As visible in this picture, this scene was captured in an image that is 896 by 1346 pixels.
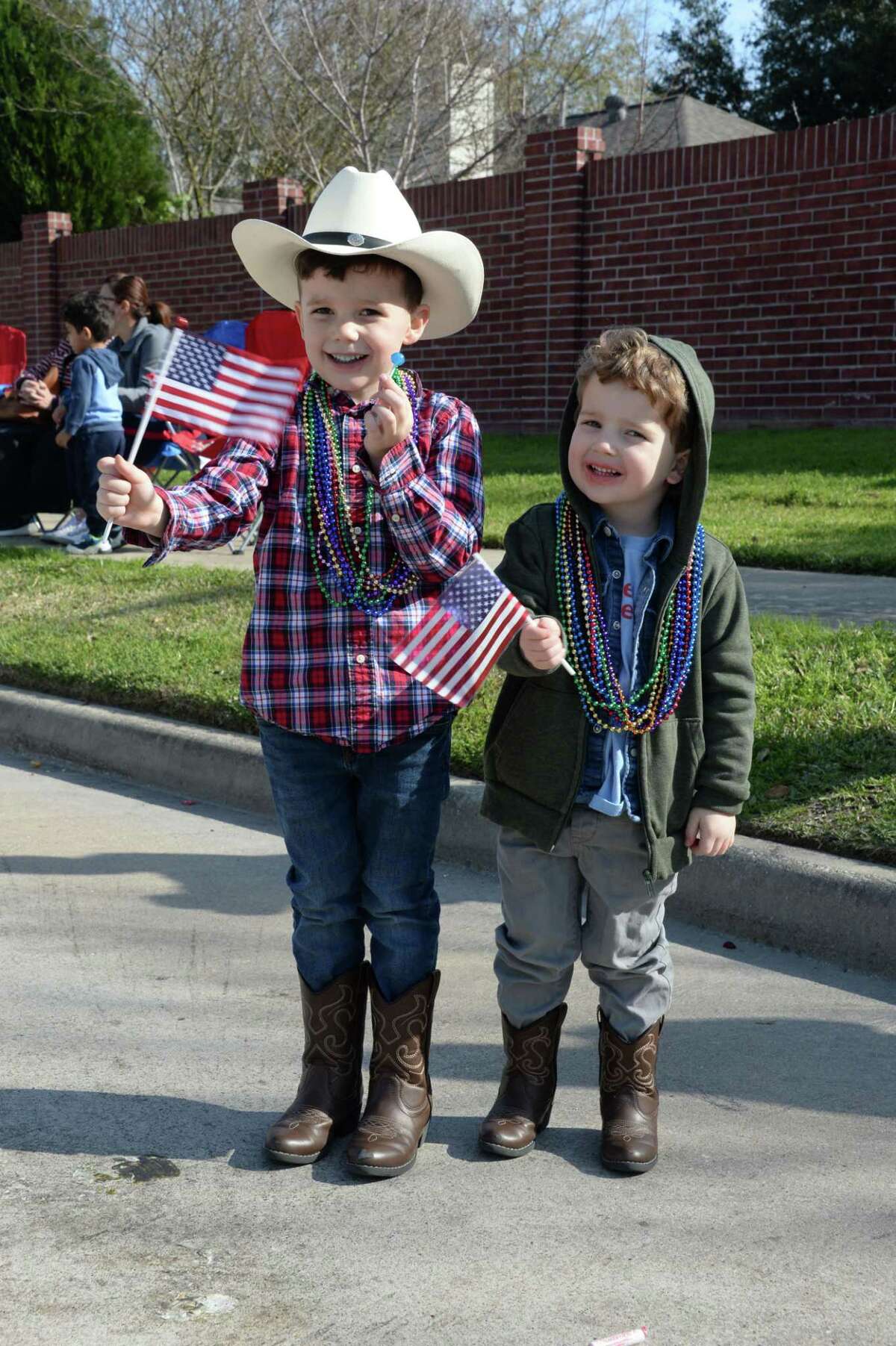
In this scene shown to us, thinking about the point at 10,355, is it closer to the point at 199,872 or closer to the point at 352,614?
the point at 199,872

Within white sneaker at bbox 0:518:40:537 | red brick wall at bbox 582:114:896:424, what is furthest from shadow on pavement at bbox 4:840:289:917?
red brick wall at bbox 582:114:896:424

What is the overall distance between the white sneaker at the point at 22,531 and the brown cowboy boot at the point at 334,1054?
7.99 metres

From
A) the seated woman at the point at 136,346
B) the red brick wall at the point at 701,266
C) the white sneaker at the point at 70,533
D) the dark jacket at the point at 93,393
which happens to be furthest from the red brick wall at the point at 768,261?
the white sneaker at the point at 70,533

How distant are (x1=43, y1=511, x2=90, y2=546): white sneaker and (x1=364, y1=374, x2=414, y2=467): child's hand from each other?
24.5ft

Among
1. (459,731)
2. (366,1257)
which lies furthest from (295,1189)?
(459,731)

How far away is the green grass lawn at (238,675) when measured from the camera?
13.9ft

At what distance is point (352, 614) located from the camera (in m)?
2.80

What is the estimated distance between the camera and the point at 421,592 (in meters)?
2.86

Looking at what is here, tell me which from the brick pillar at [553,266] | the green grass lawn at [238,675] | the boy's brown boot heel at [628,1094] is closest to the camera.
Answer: the boy's brown boot heel at [628,1094]

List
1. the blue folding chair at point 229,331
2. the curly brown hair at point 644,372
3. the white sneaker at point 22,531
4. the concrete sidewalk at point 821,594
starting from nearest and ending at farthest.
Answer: the curly brown hair at point 644,372
the concrete sidewalk at point 821,594
the blue folding chair at point 229,331
the white sneaker at point 22,531

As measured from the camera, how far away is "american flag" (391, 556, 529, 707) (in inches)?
103

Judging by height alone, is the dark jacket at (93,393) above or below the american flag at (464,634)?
above

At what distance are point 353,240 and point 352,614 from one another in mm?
682

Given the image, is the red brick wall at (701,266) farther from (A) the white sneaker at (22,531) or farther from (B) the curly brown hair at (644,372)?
(B) the curly brown hair at (644,372)
